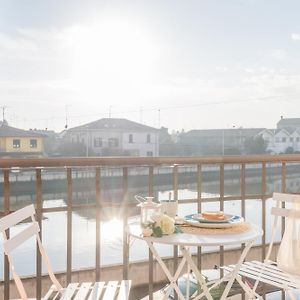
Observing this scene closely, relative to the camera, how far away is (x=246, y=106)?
159 feet

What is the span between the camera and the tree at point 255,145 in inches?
1716

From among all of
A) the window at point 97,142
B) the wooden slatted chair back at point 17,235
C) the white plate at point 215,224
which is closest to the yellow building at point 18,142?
the window at point 97,142

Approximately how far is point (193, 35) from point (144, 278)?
16674 millimetres

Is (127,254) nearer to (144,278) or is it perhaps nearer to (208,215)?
(208,215)

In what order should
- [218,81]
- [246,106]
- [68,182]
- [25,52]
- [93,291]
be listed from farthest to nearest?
[246,106], [218,81], [25,52], [68,182], [93,291]

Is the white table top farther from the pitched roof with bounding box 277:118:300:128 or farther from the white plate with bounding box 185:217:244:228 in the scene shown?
the pitched roof with bounding box 277:118:300:128

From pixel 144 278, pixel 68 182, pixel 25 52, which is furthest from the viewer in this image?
pixel 25 52

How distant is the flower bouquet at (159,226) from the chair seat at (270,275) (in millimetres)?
779

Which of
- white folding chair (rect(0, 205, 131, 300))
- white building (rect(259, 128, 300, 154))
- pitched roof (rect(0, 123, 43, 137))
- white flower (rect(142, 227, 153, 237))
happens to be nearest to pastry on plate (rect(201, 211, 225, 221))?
white flower (rect(142, 227, 153, 237))

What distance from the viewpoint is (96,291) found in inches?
91.6

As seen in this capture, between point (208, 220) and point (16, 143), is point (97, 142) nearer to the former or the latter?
point (16, 143)

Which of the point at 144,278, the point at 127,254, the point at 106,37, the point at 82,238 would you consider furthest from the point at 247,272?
the point at 106,37

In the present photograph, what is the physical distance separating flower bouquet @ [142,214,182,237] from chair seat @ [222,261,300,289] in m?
0.78

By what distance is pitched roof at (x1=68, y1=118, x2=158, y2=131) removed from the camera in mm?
43094
